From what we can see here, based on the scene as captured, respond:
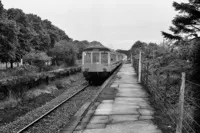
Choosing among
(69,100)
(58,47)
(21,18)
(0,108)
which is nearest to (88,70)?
(69,100)

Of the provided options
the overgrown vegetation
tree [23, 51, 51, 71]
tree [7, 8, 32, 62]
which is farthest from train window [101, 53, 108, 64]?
tree [7, 8, 32, 62]

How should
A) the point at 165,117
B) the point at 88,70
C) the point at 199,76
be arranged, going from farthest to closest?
the point at 88,70
the point at 165,117
the point at 199,76

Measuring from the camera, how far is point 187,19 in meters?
13.2

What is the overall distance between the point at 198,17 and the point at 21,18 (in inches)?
1320

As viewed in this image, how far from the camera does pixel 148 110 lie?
7148 millimetres

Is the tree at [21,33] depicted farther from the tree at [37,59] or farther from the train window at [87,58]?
the train window at [87,58]

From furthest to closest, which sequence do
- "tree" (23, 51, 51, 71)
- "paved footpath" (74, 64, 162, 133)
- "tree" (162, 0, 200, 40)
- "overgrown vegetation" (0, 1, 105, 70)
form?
1. "tree" (23, 51, 51, 71)
2. "overgrown vegetation" (0, 1, 105, 70)
3. "tree" (162, 0, 200, 40)
4. "paved footpath" (74, 64, 162, 133)

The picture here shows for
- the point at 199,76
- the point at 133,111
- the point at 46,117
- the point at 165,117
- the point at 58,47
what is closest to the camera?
the point at 199,76

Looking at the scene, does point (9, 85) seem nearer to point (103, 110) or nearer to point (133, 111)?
point (103, 110)

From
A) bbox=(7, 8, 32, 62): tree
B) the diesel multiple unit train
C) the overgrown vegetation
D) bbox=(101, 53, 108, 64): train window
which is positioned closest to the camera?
the diesel multiple unit train

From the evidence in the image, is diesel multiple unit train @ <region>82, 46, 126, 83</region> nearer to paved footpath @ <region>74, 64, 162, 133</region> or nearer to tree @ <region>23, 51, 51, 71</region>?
paved footpath @ <region>74, 64, 162, 133</region>

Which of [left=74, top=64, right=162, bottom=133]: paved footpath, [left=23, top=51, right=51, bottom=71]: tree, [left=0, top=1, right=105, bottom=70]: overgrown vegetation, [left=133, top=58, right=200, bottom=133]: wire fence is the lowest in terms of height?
[left=74, top=64, right=162, bottom=133]: paved footpath

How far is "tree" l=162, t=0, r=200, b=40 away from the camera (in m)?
12.7

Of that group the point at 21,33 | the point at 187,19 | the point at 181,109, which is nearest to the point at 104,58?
the point at 187,19
